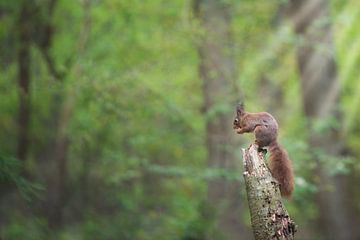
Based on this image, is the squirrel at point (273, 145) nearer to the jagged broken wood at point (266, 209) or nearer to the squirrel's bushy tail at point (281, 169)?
the squirrel's bushy tail at point (281, 169)


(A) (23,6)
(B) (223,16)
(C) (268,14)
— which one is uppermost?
(C) (268,14)

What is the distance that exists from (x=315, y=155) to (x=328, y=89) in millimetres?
2000

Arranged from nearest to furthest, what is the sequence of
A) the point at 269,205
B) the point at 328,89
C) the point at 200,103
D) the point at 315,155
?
the point at 269,205
the point at 315,155
the point at 328,89
the point at 200,103

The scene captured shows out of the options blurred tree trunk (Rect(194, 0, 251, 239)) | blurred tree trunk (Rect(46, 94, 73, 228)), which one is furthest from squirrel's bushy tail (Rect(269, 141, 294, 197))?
blurred tree trunk (Rect(46, 94, 73, 228))

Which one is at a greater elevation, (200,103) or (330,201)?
(200,103)

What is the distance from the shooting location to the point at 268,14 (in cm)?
1118

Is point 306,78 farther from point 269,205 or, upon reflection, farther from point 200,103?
point 269,205

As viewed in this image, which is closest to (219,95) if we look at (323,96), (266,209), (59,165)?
(323,96)

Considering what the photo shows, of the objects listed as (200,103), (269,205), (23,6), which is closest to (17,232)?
(23,6)

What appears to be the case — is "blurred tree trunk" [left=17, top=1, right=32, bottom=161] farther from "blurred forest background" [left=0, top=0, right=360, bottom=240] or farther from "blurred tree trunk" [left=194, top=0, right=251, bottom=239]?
"blurred tree trunk" [left=194, top=0, right=251, bottom=239]

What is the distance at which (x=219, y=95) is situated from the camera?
10.2 metres

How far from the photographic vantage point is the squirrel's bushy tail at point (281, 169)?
14.2 feet

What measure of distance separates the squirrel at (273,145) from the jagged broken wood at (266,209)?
1.57 feet

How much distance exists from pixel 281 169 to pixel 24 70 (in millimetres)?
6767
